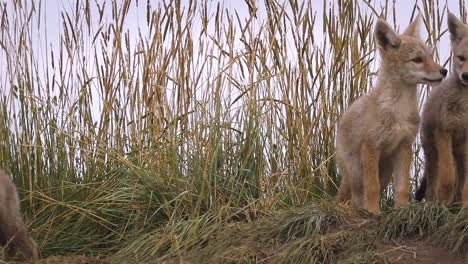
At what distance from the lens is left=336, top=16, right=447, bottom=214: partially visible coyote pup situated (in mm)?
4410

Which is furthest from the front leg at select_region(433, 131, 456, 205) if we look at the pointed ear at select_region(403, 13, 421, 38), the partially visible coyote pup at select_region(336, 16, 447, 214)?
the pointed ear at select_region(403, 13, 421, 38)

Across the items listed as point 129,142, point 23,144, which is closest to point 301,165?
point 129,142

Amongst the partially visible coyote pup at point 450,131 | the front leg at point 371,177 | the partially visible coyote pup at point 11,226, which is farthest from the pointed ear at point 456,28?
the partially visible coyote pup at point 11,226

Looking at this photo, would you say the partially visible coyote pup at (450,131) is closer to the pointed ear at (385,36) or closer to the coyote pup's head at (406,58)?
the coyote pup's head at (406,58)

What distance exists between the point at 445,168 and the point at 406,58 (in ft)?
2.39

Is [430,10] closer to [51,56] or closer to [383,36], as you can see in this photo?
[383,36]

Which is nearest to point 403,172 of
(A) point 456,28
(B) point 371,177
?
(B) point 371,177

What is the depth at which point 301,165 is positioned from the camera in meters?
5.29

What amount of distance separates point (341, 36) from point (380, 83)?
1.23 m

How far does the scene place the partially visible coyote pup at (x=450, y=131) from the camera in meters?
4.43

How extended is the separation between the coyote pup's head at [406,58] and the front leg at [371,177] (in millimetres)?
489

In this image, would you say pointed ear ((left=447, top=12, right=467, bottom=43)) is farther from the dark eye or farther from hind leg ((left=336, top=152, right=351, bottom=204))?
hind leg ((left=336, top=152, right=351, bottom=204))

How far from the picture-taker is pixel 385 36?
4.57 m

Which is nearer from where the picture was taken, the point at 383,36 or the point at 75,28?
the point at 383,36
